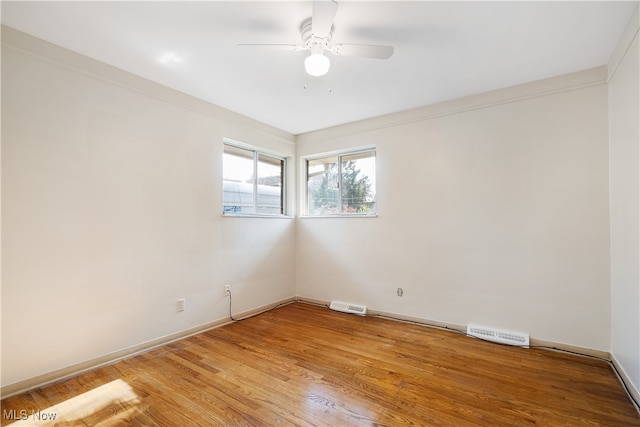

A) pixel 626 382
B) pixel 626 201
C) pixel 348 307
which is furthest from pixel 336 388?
pixel 626 201

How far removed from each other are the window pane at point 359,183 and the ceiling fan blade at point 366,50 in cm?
192

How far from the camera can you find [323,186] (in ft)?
14.5

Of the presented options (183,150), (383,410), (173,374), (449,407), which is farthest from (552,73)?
(173,374)

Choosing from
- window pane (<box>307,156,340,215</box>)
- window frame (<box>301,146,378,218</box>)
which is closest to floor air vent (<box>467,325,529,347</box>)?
window frame (<box>301,146,378,218</box>)

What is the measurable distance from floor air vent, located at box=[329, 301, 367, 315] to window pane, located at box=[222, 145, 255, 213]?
1677 millimetres

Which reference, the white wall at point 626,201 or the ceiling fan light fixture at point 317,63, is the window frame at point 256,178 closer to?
the ceiling fan light fixture at point 317,63

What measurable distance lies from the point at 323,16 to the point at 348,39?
568 millimetres

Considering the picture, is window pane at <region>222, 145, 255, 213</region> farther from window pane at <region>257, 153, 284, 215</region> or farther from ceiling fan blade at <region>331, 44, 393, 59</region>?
ceiling fan blade at <region>331, 44, 393, 59</region>

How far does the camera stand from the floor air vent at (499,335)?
9.21 feet

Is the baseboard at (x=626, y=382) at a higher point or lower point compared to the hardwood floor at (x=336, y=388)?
higher

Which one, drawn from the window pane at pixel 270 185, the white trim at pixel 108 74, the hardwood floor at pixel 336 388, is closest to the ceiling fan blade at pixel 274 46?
the white trim at pixel 108 74

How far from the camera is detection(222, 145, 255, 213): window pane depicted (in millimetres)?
3605

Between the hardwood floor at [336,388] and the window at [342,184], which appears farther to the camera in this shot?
the window at [342,184]

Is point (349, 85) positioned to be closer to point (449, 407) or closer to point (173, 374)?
point (449, 407)
